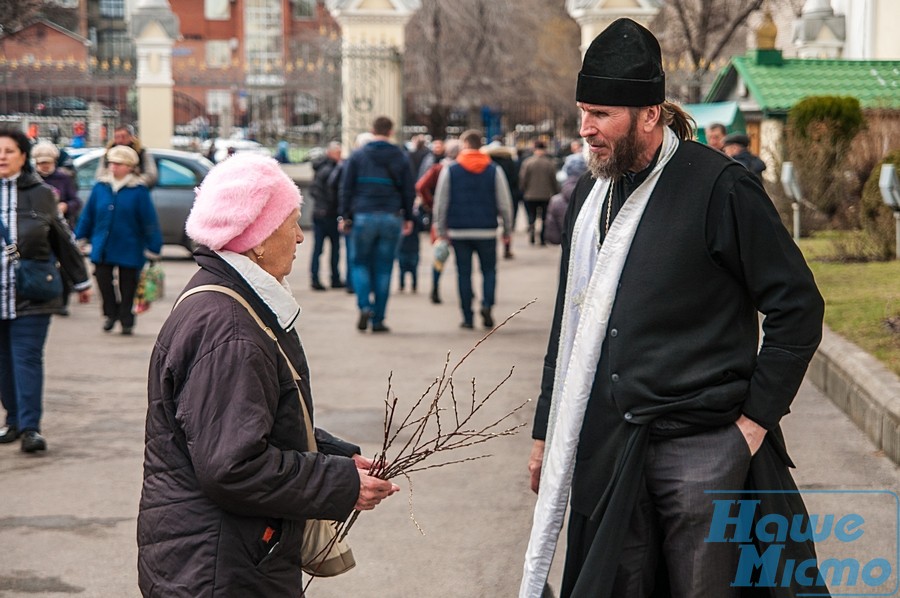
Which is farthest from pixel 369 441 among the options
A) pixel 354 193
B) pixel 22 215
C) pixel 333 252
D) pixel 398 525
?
pixel 333 252

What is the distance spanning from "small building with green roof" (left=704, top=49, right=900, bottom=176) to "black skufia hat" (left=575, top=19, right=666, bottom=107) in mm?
15450

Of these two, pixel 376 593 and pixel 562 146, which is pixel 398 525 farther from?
pixel 562 146

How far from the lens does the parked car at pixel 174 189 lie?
19516mm

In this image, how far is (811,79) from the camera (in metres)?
20.4

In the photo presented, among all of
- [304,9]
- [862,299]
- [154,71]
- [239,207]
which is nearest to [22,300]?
[239,207]

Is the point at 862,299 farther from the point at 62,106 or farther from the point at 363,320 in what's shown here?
the point at 62,106

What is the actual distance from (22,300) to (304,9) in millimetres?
71467

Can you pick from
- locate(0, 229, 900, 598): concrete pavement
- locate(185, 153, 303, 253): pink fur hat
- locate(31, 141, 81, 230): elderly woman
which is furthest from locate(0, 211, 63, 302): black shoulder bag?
locate(31, 141, 81, 230): elderly woman

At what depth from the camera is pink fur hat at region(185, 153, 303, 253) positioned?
3480 millimetres

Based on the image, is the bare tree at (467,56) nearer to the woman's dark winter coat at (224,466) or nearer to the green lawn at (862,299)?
the green lawn at (862,299)

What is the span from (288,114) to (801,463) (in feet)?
71.2

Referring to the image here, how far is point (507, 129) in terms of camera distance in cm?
4703

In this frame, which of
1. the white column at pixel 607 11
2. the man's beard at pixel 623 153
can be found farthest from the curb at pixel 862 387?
the white column at pixel 607 11

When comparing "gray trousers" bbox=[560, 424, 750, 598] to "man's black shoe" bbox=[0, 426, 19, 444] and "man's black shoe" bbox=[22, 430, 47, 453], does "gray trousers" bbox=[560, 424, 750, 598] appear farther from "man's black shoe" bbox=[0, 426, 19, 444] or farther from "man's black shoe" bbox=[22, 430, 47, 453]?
"man's black shoe" bbox=[0, 426, 19, 444]
